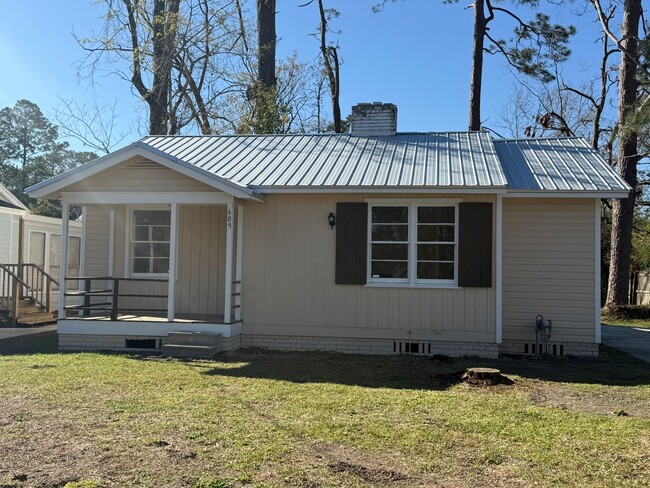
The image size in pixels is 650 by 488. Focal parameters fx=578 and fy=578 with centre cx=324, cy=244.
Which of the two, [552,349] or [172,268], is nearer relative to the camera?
[172,268]

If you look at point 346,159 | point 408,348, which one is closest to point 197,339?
point 408,348

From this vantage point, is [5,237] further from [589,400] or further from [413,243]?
[589,400]

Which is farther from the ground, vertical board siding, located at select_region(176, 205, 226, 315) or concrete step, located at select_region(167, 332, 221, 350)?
vertical board siding, located at select_region(176, 205, 226, 315)

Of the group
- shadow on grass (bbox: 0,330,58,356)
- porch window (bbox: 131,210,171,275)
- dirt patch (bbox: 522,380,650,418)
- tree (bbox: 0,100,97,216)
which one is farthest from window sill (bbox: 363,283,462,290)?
tree (bbox: 0,100,97,216)

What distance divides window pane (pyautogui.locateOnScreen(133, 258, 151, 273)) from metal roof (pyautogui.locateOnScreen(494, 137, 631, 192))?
6.88m

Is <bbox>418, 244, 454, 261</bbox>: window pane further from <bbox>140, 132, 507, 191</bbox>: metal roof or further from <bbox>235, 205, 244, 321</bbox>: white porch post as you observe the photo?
<bbox>235, 205, 244, 321</bbox>: white porch post

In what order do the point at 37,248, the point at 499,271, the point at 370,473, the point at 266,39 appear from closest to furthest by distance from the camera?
A: 1. the point at 370,473
2. the point at 499,271
3. the point at 37,248
4. the point at 266,39

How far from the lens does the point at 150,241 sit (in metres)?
11.3

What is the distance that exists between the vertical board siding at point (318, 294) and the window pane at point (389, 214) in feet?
0.91

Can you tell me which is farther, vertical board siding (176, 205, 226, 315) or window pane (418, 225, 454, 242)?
vertical board siding (176, 205, 226, 315)

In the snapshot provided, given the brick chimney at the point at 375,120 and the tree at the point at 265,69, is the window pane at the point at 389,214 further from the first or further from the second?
the tree at the point at 265,69

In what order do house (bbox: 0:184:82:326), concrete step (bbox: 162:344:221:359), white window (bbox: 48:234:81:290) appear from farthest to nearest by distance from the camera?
white window (bbox: 48:234:81:290), house (bbox: 0:184:82:326), concrete step (bbox: 162:344:221:359)

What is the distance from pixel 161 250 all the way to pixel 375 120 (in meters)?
5.25

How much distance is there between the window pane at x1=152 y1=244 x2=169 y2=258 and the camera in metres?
11.3
